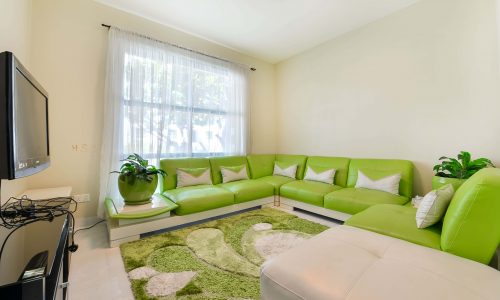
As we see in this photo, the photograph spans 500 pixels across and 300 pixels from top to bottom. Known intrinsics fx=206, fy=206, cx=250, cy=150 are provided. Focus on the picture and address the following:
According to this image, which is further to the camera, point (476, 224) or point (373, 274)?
point (476, 224)

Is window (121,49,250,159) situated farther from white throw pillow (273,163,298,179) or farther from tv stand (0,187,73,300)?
tv stand (0,187,73,300)

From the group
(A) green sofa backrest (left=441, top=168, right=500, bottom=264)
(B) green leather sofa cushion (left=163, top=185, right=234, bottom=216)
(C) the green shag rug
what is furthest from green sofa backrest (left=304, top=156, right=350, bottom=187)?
(A) green sofa backrest (left=441, top=168, right=500, bottom=264)

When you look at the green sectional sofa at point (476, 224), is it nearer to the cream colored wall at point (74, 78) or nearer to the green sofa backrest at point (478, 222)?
the green sofa backrest at point (478, 222)

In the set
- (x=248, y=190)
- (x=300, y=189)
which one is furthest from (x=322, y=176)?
(x=248, y=190)

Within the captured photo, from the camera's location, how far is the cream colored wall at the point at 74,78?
242 centimetres

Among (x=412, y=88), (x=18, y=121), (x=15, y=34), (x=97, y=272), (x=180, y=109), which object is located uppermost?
(x=15, y=34)

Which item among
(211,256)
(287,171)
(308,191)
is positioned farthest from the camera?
(287,171)

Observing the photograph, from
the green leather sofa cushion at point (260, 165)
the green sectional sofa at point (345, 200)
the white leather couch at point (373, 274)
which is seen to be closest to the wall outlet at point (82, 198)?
the green sectional sofa at point (345, 200)

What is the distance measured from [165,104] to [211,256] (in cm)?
224

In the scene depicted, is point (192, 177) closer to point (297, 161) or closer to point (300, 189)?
point (300, 189)

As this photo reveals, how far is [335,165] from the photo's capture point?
3305 millimetres

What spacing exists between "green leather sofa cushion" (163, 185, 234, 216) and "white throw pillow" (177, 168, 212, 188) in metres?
0.11

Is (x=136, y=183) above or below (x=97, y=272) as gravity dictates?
above

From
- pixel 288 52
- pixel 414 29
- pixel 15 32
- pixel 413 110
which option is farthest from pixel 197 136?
pixel 414 29
